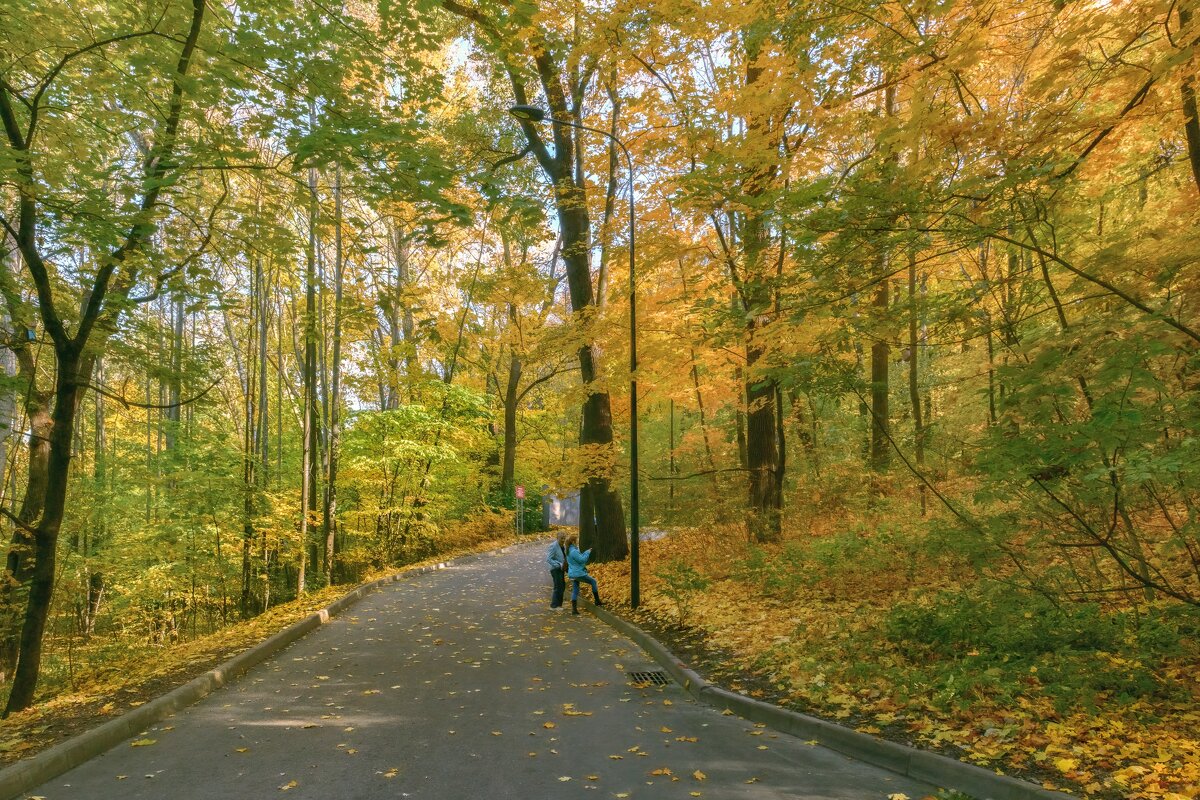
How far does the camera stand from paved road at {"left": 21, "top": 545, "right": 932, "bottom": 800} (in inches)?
183

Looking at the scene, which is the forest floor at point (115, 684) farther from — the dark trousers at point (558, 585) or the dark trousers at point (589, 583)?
the dark trousers at point (589, 583)

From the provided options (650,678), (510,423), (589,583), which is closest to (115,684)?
(650,678)

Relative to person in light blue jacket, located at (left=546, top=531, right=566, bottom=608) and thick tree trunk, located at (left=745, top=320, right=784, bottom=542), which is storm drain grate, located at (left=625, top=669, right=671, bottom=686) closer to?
person in light blue jacket, located at (left=546, top=531, right=566, bottom=608)

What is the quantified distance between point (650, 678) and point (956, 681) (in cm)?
344

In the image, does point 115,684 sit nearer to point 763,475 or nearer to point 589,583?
point 589,583

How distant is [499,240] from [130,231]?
2370 centimetres

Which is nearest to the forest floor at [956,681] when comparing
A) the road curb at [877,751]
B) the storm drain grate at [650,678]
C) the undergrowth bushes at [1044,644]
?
the undergrowth bushes at [1044,644]

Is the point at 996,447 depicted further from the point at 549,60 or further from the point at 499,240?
the point at 499,240

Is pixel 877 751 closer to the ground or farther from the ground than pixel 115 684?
farther from the ground

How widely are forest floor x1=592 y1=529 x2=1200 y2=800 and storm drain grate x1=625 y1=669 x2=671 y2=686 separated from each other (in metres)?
0.38

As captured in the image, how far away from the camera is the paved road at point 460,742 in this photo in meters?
4.64

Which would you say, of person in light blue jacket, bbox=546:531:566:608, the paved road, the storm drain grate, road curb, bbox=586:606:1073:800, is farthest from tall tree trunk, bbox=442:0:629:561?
road curb, bbox=586:606:1073:800

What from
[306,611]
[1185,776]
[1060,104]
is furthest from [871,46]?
[306,611]

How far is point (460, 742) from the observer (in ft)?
18.4
